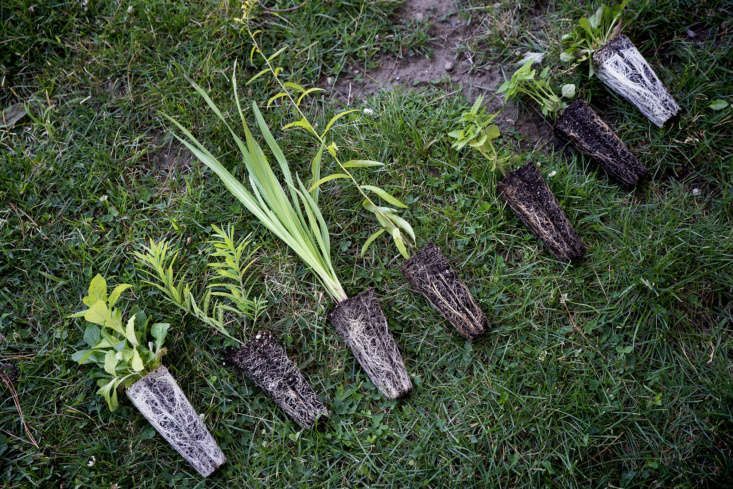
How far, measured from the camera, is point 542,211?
2.58 metres

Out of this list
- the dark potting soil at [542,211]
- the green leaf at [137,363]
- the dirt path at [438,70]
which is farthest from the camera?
the dirt path at [438,70]

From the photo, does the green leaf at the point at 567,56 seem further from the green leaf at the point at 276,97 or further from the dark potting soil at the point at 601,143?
the green leaf at the point at 276,97

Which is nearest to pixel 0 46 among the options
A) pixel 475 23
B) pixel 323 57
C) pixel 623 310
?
pixel 323 57

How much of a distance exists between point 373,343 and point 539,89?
1.37 meters

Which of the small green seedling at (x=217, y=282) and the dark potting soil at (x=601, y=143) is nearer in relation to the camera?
the small green seedling at (x=217, y=282)

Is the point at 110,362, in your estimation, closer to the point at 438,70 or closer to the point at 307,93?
the point at 307,93

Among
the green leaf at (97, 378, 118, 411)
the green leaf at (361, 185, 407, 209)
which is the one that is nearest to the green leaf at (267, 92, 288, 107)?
the green leaf at (361, 185, 407, 209)

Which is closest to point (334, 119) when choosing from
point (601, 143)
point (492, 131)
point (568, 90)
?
point (492, 131)

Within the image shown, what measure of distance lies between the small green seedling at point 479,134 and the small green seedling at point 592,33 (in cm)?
48

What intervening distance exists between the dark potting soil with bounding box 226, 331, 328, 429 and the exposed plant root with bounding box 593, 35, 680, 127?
1872mm

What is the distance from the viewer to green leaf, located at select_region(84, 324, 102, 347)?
2576 mm

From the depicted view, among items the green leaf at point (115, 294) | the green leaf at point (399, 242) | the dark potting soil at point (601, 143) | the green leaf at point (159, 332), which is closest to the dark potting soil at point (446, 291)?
the green leaf at point (399, 242)

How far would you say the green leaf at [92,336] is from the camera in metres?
A: 2.58

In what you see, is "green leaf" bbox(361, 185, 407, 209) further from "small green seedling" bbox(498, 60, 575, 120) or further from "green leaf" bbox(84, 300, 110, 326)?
"green leaf" bbox(84, 300, 110, 326)
